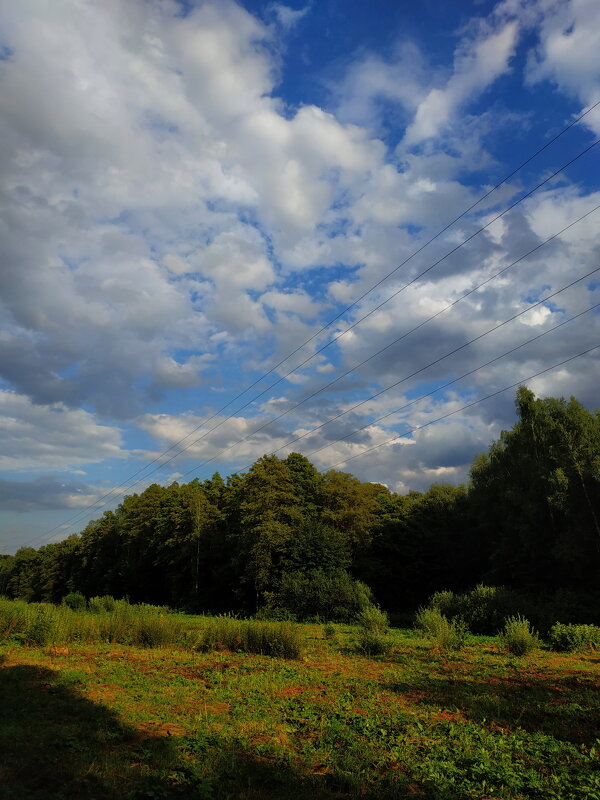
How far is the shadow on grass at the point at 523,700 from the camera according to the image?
26.3 feet

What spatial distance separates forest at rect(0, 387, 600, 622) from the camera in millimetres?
30375

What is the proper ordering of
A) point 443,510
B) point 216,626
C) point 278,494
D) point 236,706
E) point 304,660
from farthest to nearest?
point 443,510 < point 278,494 < point 216,626 < point 304,660 < point 236,706

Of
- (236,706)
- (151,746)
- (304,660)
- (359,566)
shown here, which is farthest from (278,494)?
(151,746)

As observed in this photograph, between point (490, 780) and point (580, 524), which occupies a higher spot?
point (580, 524)

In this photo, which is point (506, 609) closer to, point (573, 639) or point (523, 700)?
point (573, 639)

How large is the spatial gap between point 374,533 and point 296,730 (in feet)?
125

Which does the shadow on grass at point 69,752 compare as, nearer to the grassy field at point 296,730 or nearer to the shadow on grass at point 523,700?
the grassy field at point 296,730

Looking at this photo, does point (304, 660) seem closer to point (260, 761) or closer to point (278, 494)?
point (260, 761)

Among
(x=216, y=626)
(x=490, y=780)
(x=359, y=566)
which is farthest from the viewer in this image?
(x=359, y=566)

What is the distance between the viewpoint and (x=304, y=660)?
47.2 feet

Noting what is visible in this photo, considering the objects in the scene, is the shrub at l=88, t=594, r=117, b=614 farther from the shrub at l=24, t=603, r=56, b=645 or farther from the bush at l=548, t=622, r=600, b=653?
the bush at l=548, t=622, r=600, b=653

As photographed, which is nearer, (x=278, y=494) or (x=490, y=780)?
(x=490, y=780)

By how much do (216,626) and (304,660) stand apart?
14.3 feet

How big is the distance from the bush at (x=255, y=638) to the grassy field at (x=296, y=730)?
140cm
